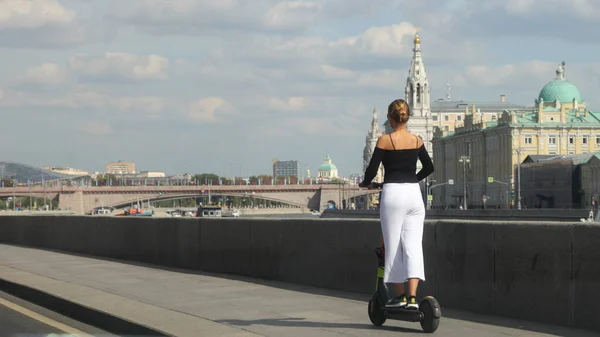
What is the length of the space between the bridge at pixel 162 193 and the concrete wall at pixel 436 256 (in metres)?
132

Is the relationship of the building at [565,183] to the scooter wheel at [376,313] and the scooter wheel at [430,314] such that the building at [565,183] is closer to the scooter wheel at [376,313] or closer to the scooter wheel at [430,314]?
the scooter wheel at [376,313]

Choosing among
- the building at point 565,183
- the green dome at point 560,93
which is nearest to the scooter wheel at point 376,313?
the building at point 565,183

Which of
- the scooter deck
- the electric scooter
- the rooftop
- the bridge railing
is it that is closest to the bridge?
the bridge railing

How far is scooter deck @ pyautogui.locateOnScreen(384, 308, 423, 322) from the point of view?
8766 mm

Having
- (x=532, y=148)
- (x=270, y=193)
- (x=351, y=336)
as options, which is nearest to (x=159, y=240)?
(x=351, y=336)

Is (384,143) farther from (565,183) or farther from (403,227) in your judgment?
(565,183)

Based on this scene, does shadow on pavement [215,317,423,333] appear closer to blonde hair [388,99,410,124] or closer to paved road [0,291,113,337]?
paved road [0,291,113,337]

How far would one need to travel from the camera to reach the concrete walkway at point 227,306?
933 cm

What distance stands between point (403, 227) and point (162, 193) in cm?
15458

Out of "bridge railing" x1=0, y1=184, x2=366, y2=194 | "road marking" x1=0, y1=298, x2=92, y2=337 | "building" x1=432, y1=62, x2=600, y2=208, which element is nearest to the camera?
"road marking" x1=0, y1=298, x2=92, y2=337

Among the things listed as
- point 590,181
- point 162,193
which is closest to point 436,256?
point 590,181


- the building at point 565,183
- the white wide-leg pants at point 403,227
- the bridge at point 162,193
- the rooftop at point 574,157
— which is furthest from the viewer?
the bridge at point 162,193

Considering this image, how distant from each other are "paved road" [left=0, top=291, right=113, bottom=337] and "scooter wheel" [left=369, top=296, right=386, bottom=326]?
2810 millimetres

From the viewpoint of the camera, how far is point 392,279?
8.85 meters
